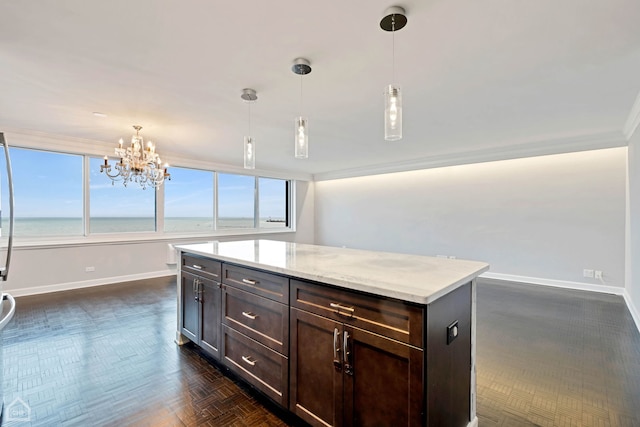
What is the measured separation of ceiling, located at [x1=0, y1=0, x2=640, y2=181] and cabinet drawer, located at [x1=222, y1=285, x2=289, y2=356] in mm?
1797

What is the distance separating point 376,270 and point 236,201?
6.38 m

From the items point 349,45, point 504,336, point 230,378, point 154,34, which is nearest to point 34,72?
point 154,34

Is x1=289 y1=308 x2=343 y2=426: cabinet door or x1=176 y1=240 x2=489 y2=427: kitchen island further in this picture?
x1=289 y1=308 x2=343 y2=426: cabinet door

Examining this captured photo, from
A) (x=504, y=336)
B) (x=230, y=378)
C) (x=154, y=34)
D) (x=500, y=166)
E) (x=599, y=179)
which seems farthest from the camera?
(x=500, y=166)

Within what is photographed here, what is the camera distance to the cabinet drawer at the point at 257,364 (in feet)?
5.79

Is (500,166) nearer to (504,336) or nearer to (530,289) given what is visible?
(530,289)

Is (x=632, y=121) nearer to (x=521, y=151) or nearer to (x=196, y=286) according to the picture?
(x=521, y=151)

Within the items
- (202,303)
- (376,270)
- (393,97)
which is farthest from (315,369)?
(393,97)

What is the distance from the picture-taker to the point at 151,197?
19.4ft

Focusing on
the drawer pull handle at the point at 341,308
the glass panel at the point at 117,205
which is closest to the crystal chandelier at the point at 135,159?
the glass panel at the point at 117,205

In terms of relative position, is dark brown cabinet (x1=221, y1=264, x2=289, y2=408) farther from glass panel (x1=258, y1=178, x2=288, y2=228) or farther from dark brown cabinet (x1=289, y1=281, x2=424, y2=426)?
glass panel (x1=258, y1=178, x2=288, y2=228)

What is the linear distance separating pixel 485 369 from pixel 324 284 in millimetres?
1828

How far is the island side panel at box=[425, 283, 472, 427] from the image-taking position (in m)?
1.23

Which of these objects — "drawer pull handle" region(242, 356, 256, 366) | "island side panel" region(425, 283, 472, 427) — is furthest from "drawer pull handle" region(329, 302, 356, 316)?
"drawer pull handle" region(242, 356, 256, 366)
